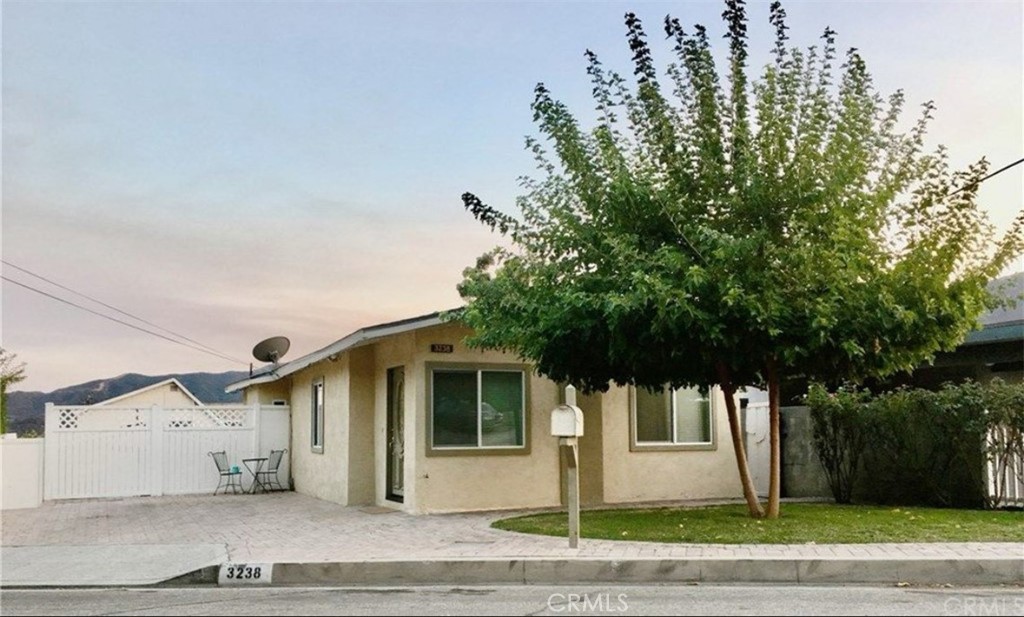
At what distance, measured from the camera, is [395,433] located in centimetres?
1543

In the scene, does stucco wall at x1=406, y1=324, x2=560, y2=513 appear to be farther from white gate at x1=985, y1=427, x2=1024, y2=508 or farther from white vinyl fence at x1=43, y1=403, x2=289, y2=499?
white vinyl fence at x1=43, y1=403, x2=289, y2=499

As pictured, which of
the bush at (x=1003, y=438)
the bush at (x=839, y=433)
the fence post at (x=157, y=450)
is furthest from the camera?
the fence post at (x=157, y=450)

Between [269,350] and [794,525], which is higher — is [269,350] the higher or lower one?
the higher one

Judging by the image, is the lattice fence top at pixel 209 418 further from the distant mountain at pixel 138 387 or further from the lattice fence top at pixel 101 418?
the distant mountain at pixel 138 387

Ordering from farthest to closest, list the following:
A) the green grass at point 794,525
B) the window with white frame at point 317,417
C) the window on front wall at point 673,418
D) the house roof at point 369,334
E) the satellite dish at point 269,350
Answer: the satellite dish at point 269,350
the window with white frame at point 317,417
the window on front wall at point 673,418
the house roof at point 369,334
the green grass at point 794,525

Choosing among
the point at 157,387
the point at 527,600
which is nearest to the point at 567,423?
the point at 527,600

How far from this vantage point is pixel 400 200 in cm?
1803

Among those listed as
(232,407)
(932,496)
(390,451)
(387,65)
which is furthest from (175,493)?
(932,496)

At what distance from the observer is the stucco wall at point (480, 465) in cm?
1401

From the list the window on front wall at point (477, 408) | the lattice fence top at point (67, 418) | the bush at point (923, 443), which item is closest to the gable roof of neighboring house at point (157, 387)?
the lattice fence top at point (67, 418)

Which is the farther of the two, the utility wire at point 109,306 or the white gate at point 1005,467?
the utility wire at point 109,306

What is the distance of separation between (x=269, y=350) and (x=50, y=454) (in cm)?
531

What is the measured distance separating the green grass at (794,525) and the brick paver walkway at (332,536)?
0.43 meters

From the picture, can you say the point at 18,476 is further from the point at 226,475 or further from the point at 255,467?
the point at 255,467
